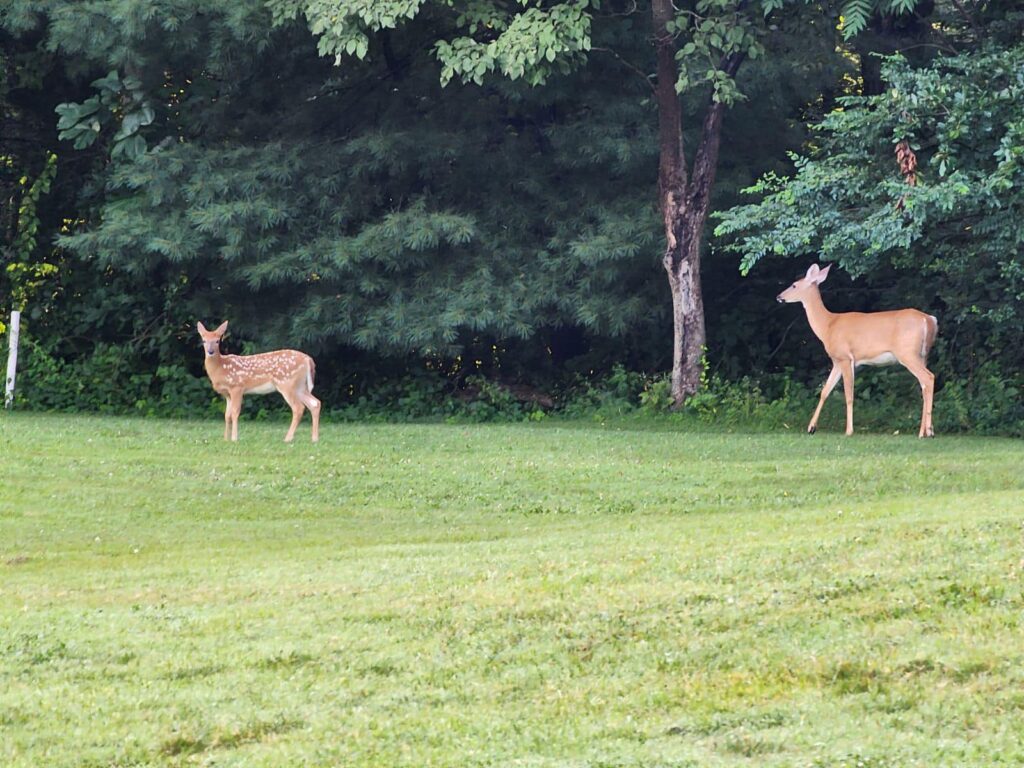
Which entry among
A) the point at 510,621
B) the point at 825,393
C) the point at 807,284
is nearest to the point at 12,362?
the point at 807,284

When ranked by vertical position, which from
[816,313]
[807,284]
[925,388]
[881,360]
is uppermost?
[807,284]

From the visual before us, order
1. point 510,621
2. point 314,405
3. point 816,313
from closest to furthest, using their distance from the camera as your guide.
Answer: point 510,621
point 314,405
point 816,313

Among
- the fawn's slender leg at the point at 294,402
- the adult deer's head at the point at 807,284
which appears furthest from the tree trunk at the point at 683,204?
the fawn's slender leg at the point at 294,402

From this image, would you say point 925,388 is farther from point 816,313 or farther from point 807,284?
point 807,284

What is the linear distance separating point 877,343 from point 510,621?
1146cm

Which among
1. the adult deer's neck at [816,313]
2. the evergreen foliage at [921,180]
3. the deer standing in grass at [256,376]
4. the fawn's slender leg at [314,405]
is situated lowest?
the fawn's slender leg at [314,405]

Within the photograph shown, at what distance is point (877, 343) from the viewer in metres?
18.6

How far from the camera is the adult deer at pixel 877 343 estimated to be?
1823cm

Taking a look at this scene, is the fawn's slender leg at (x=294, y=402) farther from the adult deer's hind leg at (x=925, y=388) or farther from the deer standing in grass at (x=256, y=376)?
the adult deer's hind leg at (x=925, y=388)

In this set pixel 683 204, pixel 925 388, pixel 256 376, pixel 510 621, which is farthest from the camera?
pixel 683 204

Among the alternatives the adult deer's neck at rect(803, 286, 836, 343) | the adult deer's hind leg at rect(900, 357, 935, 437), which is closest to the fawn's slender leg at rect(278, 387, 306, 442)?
the adult deer's neck at rect(803, 286, 836, 343)

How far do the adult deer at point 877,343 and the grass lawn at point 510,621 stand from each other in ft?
14.1

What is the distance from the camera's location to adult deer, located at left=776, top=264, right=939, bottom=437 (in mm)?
18234

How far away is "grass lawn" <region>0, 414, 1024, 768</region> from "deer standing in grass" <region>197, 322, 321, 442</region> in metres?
2.46
